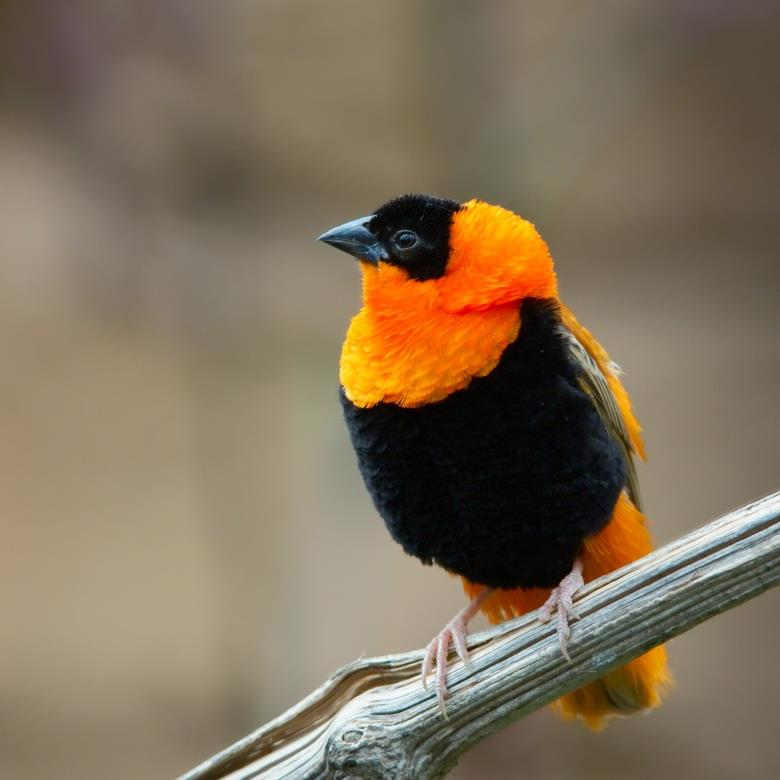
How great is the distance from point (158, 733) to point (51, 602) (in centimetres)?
79

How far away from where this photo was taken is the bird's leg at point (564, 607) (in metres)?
2.24

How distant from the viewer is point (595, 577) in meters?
2.70

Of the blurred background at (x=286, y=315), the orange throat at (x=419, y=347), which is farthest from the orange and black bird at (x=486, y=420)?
the blurred background at (x=286, y=315)

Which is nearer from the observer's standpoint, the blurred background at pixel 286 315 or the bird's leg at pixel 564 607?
the bird's leg at pixel 564 607

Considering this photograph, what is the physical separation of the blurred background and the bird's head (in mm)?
2306

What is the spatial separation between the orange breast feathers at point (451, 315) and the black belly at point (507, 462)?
0.04m

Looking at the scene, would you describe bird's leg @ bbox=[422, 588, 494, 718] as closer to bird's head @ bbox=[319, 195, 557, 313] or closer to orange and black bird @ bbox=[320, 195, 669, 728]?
orange and black bird @ bbox=[320, 195, 669, 728]

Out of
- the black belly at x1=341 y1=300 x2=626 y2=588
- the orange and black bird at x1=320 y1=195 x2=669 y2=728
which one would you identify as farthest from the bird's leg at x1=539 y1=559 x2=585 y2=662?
the black belly at x1=341 y1=300 x2=626 y2=588

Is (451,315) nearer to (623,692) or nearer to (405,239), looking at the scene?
(405,239)

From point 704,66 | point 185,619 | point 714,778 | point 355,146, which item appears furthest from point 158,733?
point 704,66

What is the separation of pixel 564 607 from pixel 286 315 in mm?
3317

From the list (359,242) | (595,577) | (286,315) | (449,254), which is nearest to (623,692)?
(595,577)

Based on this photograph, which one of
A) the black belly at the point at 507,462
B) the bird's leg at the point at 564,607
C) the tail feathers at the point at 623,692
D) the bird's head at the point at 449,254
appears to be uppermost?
the bird's head at the point at 449,254

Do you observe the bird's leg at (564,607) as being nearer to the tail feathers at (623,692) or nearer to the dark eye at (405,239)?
the tail feathers at (623,692)
